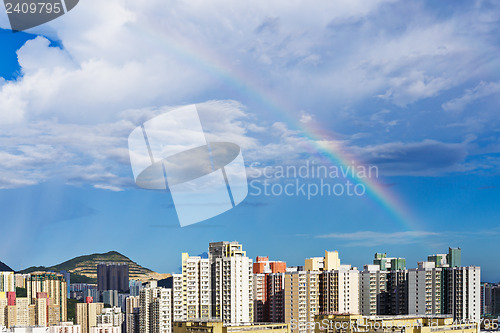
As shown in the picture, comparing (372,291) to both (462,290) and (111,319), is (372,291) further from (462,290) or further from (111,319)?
(111,319)

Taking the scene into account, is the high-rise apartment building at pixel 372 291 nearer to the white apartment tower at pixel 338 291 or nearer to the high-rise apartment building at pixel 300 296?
the white apartment tower at pixel 338 291

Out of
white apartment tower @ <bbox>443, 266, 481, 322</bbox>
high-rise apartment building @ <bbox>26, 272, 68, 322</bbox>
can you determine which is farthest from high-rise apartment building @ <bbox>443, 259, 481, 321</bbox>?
high-rise apartment building @ <bbox>26, 272, 68, 322</bbox>

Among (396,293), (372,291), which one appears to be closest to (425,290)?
(396,293)

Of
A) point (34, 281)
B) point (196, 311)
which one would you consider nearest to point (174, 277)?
point (196, 311)

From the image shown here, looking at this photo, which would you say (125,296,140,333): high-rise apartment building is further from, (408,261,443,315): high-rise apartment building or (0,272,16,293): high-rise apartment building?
(408,261,443,315): high-rise apartment building

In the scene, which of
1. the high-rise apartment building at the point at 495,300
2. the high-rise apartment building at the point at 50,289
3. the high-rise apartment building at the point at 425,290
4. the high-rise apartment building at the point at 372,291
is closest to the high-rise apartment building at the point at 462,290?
the high-rise apartment building at the point at 425,290

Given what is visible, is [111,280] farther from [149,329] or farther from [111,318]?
[149,329]
